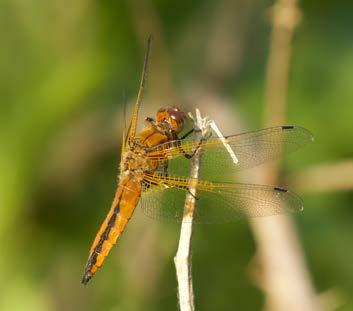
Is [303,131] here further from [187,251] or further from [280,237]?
[187,251]

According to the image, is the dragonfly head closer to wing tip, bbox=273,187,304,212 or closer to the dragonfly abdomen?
the dragonfly abdomen

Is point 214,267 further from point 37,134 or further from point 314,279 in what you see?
point 37,134

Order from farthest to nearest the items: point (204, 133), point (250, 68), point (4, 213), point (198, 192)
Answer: point (250, 68), point (4, 213), point (198, 192), point (204, 133)

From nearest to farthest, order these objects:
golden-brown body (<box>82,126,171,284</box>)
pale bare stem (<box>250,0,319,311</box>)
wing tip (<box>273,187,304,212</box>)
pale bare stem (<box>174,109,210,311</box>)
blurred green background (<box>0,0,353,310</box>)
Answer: pale bare stem (<box>174,109,210,311</box>), wing tip (<box>273,187,304,212</box>), pale bare stem (<box>250,0,319,311</box>), golden-brown body (<box>82,126,171,284</box>), blurred green background (<box>0,0,353,310</box>)

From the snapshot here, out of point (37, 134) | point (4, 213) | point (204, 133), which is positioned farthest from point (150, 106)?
point (204, 133)

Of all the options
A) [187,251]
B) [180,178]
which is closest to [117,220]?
[180,178]

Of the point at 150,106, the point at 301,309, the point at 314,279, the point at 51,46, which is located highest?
the point at 51,46

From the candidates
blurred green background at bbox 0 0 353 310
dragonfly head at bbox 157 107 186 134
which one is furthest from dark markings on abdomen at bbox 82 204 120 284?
blurred green background at bbox 0 0 353 310
